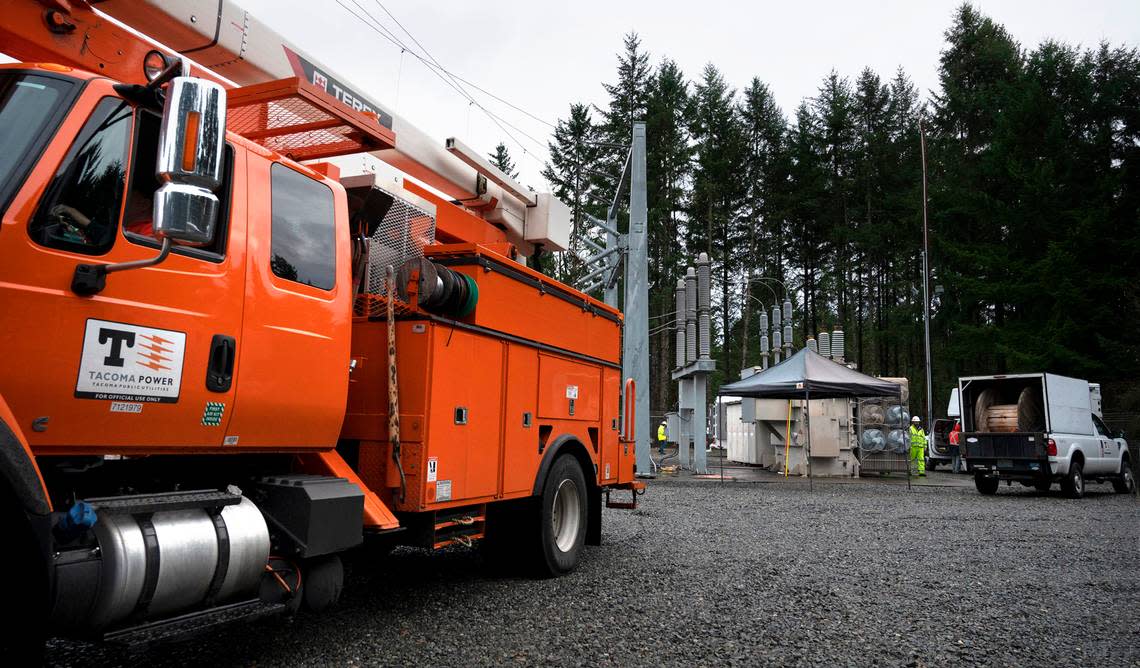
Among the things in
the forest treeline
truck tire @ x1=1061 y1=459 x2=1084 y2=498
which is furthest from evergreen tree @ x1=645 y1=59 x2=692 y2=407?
truck tire @ x1=1061 y1=459 x2=1084 y2=498

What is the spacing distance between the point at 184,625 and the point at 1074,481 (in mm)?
17592

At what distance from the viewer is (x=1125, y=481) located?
17.7 metres

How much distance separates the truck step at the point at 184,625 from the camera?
2930mm

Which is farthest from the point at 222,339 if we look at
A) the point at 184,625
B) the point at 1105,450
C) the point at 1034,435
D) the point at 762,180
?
the point at 762,180

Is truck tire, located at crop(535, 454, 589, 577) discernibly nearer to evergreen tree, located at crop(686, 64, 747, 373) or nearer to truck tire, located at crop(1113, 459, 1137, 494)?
truck tire, located at crop(1113, 459, 1137, 494)

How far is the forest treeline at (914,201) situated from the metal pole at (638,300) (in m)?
11.9

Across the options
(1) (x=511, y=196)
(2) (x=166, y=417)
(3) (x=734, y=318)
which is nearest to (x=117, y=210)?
(2) (x=166, y=417)

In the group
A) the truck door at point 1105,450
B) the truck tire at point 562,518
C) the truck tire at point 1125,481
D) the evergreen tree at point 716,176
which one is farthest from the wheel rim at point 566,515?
the evergreen tree at point 716,176

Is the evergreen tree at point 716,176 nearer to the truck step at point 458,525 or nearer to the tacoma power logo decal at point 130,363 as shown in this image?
the truck step at point 458,525

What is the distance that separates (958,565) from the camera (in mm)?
7742

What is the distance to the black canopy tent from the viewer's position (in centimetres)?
1680

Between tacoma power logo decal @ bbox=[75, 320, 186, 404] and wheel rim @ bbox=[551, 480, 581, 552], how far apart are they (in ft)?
12.6

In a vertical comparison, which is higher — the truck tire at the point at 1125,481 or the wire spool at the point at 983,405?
the wire spool at the point at 983,405

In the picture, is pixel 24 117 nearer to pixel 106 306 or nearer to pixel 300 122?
pixel 106 306
